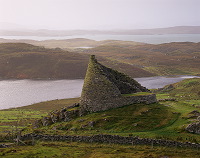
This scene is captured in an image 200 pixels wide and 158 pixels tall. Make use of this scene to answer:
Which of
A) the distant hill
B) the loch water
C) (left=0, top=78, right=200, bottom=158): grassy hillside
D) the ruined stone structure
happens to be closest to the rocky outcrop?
(left=0, top=78, right=200, bottom=158): grassy hillside

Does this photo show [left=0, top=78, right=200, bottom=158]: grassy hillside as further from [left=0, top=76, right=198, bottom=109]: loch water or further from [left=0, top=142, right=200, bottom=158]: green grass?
[left=0, top=76, right=198, bottom=109]: loch water

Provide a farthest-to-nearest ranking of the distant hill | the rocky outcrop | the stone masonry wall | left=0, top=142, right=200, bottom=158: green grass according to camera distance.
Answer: the distant hill < the stone masonry wall < the rocky outcrop < left=0, top=142, right=200, bottom=158: green grass

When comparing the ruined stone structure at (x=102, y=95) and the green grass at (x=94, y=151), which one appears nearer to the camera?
the green grass at (x=94, y=151)

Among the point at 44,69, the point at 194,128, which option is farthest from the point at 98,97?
the point at 44,69

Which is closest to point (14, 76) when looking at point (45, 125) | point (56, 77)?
point (56, 77)

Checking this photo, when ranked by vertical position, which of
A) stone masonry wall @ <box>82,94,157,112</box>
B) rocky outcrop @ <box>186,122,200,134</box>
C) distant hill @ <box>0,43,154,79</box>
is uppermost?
stone masonry wall @ <box>82,94,157,112</box>

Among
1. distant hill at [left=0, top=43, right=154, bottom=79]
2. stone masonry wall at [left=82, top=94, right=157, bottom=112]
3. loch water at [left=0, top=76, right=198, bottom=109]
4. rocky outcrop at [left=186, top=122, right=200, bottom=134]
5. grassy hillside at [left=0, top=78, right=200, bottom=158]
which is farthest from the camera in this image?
distant hill at [left=0, top=43, right=154, bottom=79]

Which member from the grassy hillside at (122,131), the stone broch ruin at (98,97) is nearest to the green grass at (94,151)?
the grassy hillside at (122,131)

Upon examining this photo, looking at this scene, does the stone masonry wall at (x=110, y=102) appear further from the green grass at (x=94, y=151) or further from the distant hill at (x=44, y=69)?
the distant hill at (x=44, y=69)

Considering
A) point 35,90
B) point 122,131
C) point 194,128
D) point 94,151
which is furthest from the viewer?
point 35,90

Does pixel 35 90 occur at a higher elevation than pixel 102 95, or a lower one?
lower

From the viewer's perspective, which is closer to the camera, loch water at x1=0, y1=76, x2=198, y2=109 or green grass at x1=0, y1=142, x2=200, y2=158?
green grass at x1=0, y1=142, x2=200, y2=158

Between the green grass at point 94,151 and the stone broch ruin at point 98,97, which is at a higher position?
the stone broch ruin at point 98,97

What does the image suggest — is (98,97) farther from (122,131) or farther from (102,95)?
(122,131)
